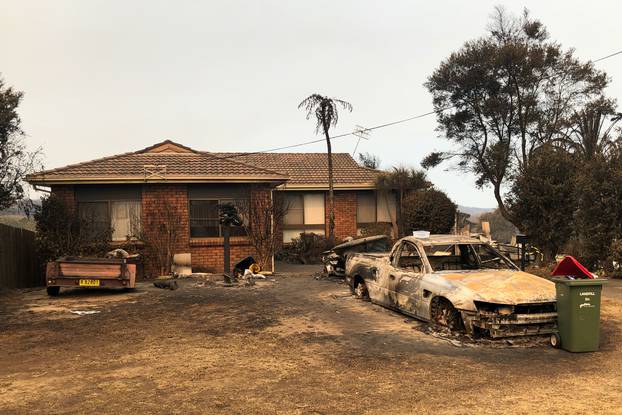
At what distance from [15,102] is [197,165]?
5559 millimetres

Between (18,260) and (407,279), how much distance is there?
39.4 feet

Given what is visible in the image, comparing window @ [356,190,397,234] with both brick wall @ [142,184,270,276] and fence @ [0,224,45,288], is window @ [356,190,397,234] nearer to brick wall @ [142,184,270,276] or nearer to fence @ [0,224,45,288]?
brick wall @ [142,184,270,276]

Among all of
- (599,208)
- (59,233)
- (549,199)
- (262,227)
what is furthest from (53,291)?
(599,208)

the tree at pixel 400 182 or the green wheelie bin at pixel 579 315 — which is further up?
the tree at pixel 400 182

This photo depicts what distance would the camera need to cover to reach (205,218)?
16.1 m

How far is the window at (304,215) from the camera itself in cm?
2220

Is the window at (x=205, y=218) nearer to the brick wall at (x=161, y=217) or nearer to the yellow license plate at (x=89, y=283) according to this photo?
the brick wall at (x=161, y=217)

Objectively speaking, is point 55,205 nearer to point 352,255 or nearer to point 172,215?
point 172,215

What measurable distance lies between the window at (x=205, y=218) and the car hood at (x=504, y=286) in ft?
33.4

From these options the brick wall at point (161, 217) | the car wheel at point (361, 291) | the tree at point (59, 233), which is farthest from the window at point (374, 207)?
the car wheel at point (361, 291)

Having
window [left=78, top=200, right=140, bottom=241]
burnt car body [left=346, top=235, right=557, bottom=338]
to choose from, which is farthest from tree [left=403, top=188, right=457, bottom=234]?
window [left=78, top=200, right=140, bottom=241]

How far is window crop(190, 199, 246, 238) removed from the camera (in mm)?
16016

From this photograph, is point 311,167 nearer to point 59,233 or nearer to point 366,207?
point 366,207

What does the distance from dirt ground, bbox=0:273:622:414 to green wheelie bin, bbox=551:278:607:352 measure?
193mm
